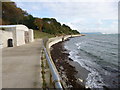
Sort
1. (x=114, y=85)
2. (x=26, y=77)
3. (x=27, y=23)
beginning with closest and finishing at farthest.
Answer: (x=26, y=77)
(x=114, y=85)
(x=27, y=23)

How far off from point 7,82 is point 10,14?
119 ft

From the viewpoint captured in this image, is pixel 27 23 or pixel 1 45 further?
pixel 27 23

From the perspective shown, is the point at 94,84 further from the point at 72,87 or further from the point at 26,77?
the point at 26,77

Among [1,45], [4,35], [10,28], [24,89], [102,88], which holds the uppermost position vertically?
[10,28]

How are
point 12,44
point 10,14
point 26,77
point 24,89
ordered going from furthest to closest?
1. point 10,14
2. point 12,44
3. point 26,77
4. point 24,89

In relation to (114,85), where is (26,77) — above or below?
above

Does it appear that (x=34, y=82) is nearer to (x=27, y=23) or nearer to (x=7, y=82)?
(x=7, y=82)

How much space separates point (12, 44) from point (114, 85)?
1295 cm

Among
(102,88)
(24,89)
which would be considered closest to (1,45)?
(24,89)

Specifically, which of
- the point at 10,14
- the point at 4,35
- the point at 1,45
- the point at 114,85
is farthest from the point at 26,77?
the point at 10,14

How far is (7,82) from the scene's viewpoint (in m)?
3.63

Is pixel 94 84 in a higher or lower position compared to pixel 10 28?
lower

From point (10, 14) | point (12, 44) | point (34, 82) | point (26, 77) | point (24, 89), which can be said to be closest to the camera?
point (24, 89)

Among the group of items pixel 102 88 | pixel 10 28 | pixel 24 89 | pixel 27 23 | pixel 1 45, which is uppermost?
pixel 27 23
